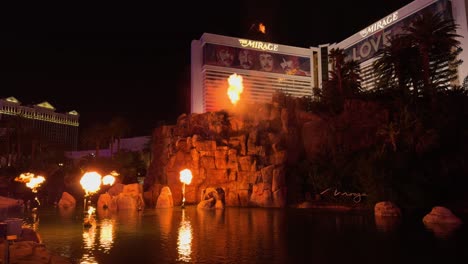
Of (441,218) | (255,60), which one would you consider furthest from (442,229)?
(255,60)

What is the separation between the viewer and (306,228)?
18.2 m

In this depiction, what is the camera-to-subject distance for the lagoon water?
37.9 feet

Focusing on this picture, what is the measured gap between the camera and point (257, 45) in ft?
255

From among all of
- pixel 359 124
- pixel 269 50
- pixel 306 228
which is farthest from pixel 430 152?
pixel 269 50

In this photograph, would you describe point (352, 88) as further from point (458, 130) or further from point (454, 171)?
point (454, 171)

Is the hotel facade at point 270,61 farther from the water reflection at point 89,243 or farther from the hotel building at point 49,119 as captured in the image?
the hotel building at point 49,119

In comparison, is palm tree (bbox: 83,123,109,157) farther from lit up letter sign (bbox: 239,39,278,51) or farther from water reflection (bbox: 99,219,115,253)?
water reflection (bbox: 99,219,115,253)

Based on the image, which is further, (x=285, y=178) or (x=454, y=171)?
(x=285, y=178)

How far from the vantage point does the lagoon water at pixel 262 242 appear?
1156 centimetres

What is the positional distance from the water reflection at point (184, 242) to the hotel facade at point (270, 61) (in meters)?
53.6

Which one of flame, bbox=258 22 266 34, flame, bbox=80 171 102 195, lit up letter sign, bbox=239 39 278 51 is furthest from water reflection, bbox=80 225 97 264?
flame, bbox=258 22 266 34

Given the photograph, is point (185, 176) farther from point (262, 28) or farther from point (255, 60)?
point (262, 28)

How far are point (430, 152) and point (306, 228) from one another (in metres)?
16.8

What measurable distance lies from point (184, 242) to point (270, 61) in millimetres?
68572
